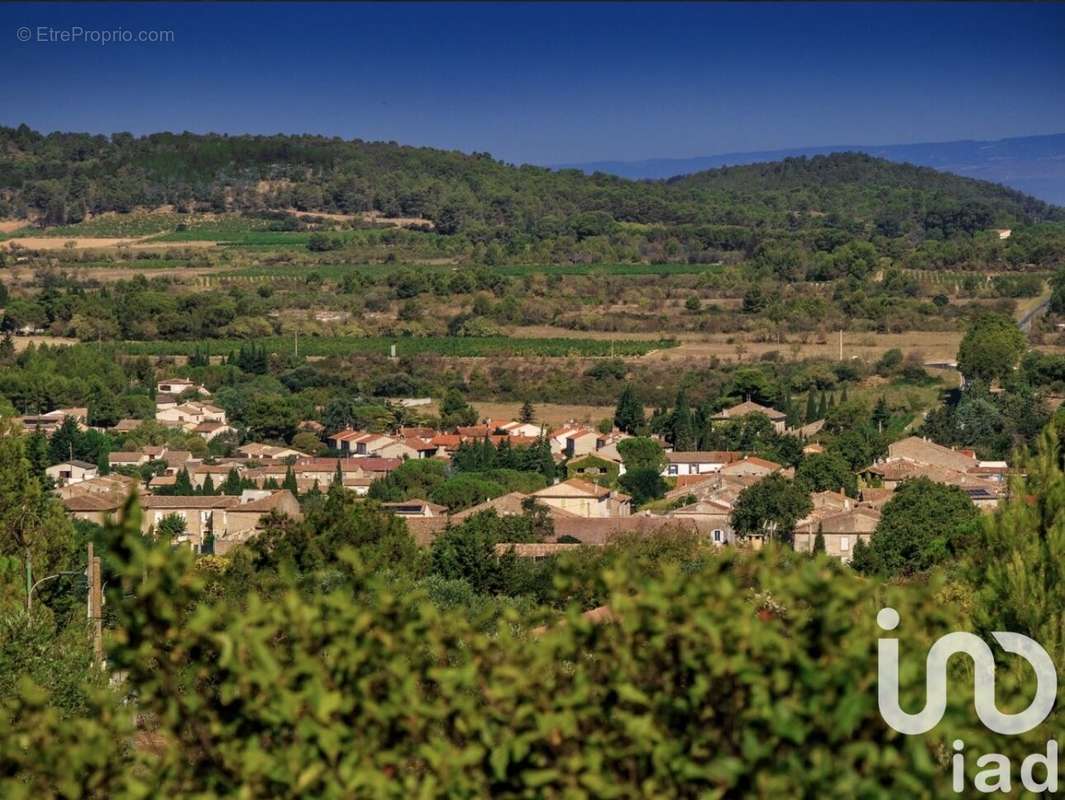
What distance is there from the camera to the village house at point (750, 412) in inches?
1457

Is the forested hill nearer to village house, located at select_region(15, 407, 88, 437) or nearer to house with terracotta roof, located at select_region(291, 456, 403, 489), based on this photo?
village house, located at select_region(15, 407, 88, 437)

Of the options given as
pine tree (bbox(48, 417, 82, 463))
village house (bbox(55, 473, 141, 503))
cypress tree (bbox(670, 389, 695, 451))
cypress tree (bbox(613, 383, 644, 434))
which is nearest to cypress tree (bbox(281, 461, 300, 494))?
village house (bbox(55, 473, 141, 503))

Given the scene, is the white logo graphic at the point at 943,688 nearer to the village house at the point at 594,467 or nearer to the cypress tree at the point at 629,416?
the village house at the point at 594,467

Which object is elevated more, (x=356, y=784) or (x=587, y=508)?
(x=356, y=784)

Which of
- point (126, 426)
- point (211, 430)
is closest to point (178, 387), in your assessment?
point (126, 426)

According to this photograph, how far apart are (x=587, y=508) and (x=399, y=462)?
6253mm

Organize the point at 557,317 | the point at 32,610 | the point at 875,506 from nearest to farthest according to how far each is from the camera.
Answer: the point at 32,610
the point at 875,506
the point at 557,317

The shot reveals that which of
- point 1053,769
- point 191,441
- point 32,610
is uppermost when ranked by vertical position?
point 1053,769

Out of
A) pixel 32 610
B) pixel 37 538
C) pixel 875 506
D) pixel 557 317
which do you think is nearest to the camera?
pixel 32 610

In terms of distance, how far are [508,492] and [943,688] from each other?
Answer: 24.7 meters

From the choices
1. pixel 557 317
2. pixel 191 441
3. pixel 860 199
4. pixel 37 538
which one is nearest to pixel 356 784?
pixel 37 538

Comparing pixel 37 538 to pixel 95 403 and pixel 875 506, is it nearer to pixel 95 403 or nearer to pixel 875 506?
pixel 875 506

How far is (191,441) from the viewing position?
35.4 metres

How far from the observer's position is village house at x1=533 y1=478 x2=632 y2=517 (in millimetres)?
27219
